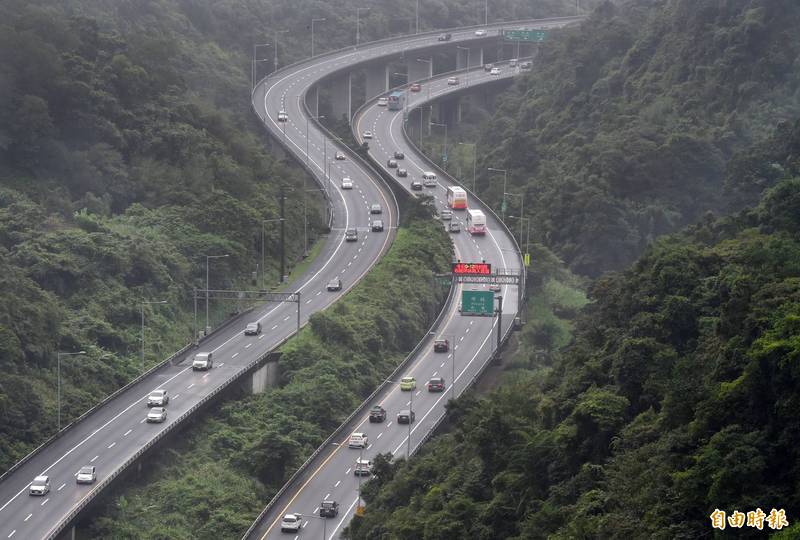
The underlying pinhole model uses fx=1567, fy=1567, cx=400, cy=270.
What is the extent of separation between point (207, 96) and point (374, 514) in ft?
285

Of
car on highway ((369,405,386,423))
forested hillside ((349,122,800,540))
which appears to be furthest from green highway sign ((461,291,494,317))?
car on highway ((369,405,386,423))

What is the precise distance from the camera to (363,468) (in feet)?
298

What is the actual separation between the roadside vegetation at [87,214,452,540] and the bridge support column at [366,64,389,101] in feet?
193

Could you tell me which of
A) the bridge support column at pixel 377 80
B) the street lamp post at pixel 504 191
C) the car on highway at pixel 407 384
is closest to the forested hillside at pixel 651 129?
the street lamp post at pixel 504 191

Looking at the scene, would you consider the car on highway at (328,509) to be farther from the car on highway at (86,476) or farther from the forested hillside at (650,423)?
the car on highway at (86,476)

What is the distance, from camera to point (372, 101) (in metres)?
183

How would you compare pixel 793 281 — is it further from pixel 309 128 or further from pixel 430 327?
pixel 309 128

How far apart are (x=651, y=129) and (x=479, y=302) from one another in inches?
1461

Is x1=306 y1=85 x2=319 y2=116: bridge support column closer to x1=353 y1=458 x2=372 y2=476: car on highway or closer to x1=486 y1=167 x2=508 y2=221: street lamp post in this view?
x1=486 y1=167 x2=508 y2=221: street lamp post

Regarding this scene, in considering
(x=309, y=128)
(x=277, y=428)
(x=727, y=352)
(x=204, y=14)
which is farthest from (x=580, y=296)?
(x=204, y=14)

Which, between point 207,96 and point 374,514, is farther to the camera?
point 207,96

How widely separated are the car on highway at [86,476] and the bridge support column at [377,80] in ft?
362

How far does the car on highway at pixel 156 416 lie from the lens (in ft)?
307

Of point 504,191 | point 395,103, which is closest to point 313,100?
point 395,103
